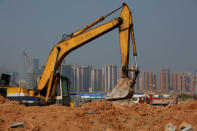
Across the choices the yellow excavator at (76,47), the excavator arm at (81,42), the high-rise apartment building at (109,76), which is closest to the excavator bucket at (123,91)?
the yellow excavator at (76,47)

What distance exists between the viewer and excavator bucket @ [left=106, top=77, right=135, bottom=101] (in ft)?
31.2

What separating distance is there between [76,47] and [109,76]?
354ft

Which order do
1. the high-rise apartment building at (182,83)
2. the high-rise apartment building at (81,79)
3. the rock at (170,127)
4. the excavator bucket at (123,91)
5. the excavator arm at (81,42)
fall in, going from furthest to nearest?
1. the high-rise apartment building at (81,79)
2. the high-rise apartment building at (182,83)
3. the excavator arm at (81,42)
4. the excavator bucket at (123,91)
5. the rock at (170,127)

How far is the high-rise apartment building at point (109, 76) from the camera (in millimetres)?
119312

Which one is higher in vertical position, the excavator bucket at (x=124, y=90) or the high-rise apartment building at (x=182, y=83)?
the excavator bucket at (x=124, y=90)

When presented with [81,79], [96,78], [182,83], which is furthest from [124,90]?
[96,78]

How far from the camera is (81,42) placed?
12.5 metres

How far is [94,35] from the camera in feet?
39.9

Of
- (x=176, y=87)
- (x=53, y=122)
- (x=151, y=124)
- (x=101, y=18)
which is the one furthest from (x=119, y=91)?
(x=176, y=87)

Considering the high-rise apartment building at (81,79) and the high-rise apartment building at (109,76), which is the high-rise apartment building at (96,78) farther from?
the high-rise apartment building at (81,79)

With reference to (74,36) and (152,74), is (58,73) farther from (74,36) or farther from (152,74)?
(152,74)

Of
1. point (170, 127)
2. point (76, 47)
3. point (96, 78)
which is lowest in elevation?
point (170, 127)

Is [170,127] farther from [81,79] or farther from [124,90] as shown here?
[81,79]

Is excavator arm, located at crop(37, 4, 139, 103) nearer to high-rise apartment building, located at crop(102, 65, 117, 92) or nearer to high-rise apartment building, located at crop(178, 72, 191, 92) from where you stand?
high-rise apartment building, located at crop(178, 72, 191, 92)
